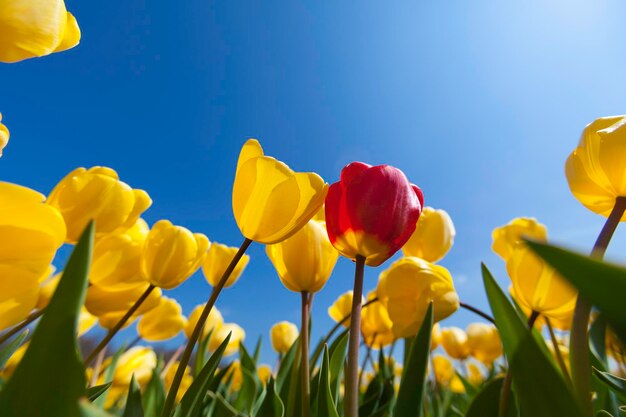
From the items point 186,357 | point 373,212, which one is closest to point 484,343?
point 373,212

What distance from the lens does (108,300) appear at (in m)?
0.95

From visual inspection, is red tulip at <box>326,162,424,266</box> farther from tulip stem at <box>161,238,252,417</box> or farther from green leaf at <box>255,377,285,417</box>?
green leaf at <box>255,377,285,417</box>

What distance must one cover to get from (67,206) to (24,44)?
36cm

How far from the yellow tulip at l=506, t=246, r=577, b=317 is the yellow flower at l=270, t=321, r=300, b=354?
57.8 inches

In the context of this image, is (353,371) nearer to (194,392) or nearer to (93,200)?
(194,392)

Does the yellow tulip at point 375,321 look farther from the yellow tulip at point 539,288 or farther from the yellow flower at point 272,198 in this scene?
the yellow flower at point 272,198

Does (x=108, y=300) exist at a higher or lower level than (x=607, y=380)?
higher

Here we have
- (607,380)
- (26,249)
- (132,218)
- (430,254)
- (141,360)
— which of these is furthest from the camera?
(141,360)

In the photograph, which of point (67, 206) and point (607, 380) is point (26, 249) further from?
point (607, 380)

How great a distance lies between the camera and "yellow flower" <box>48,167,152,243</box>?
0.79m

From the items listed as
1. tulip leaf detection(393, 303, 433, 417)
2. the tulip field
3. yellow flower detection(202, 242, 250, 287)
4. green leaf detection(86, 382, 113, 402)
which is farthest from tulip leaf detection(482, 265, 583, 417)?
yellow flower detection(202, 242, 250, 287)

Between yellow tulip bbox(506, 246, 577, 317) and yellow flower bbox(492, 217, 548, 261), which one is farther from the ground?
yellow flower bbox(492, 217, 548, 261)

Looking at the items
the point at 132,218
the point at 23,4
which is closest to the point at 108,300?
the point at 132,218

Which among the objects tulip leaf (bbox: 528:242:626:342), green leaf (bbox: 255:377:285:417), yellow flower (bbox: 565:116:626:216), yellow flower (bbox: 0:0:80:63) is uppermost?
yellow flower (bbox: 565:116:626:216)
